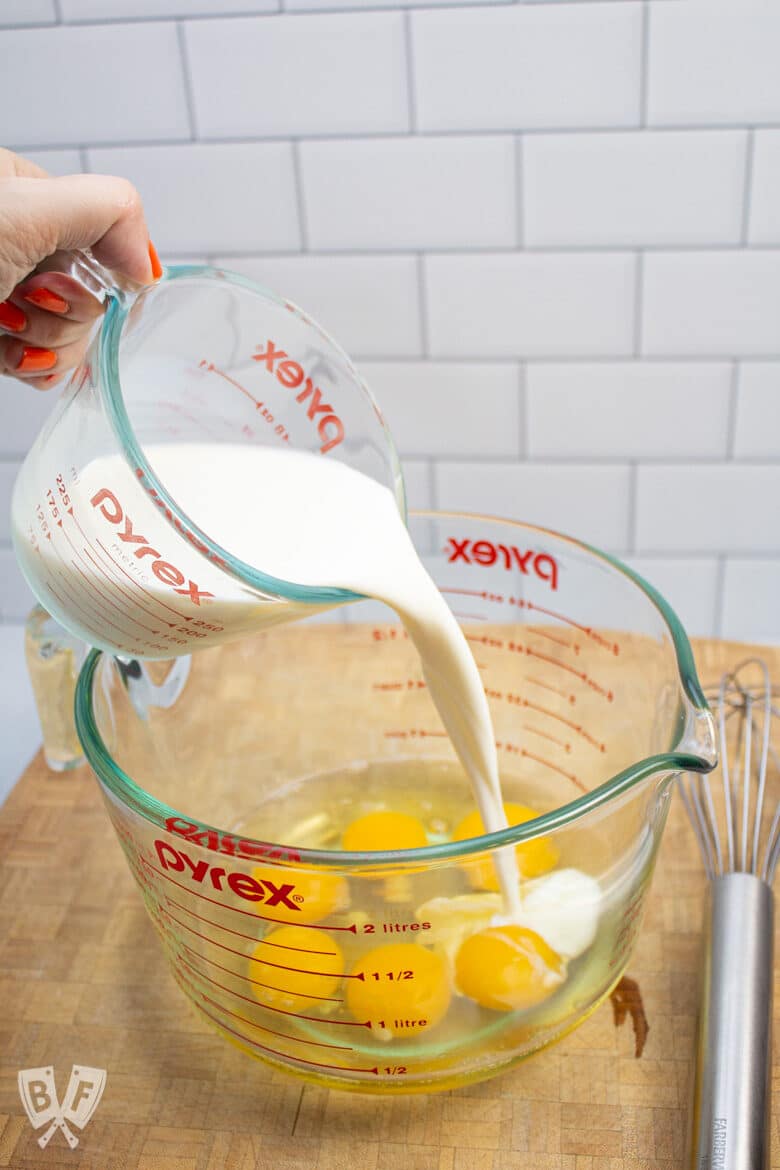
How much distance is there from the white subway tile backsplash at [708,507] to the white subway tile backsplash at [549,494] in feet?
0.08

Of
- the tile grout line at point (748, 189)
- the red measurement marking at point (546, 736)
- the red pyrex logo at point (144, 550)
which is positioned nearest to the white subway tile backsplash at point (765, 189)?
the tile grout line at point (748, 189)

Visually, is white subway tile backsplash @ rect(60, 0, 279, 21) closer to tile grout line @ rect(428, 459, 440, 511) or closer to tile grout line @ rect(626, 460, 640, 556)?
tile grout line @ rect(428, 459, 440, 511)

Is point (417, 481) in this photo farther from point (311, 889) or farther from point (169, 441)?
point (311, 889)

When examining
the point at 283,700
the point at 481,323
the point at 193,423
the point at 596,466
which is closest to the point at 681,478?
the point at 596,466

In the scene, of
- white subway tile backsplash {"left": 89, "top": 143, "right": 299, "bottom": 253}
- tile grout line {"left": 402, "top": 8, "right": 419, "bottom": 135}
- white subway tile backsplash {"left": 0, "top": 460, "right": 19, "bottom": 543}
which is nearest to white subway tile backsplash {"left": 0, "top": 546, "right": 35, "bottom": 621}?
white subway tile backsplash {"left": 0, "top": 460, "right": 19, "bottom": 543}

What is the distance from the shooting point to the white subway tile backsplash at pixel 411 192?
1.05m

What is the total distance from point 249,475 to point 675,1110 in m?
0.41

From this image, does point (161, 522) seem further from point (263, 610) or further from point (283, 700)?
point (283, 700)

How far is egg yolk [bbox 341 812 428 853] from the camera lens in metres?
0.76

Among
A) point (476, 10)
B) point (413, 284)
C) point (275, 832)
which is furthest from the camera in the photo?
point (413, 284)

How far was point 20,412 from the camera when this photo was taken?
4.03 ft

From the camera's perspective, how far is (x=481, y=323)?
1.13 meters

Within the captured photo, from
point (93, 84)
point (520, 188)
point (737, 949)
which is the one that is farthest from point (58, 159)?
point (737, 949)

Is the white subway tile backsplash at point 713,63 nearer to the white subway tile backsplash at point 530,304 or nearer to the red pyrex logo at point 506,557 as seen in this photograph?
the white subway tile backsplash at point 530,304
